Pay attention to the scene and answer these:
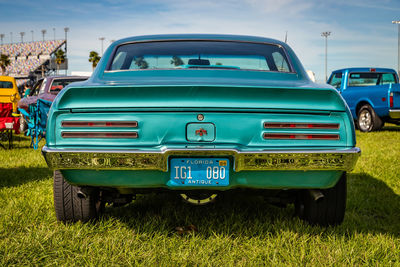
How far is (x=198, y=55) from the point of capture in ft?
11.5

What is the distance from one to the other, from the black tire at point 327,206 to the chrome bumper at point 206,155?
0.54 meters

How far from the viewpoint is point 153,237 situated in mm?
3029

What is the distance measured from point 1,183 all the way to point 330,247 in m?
3.92

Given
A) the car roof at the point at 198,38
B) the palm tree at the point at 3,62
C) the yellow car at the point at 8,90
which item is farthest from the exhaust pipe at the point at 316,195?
the palm tree at the point at 3,62

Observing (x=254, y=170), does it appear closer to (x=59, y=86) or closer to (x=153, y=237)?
(x=153, y=237)

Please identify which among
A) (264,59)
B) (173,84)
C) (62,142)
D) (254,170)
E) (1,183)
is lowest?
(1,183)

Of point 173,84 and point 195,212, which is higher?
point 173,84

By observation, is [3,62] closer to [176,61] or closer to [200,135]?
[176,61]

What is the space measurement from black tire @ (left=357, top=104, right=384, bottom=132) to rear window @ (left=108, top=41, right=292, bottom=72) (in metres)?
8.97

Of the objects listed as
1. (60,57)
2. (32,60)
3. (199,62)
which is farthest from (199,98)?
(32,60)

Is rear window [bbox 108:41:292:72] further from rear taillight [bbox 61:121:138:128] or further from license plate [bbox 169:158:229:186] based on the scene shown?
license plate [bbox 169:158:229:186]

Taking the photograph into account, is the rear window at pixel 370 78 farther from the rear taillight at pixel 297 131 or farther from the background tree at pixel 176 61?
the rear taillight at pixel 297 131

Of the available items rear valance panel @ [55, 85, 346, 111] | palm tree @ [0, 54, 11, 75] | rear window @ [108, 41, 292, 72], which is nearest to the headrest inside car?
rear window @ [108, 41, 292, 72]

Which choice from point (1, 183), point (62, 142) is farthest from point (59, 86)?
point (62, 142)
